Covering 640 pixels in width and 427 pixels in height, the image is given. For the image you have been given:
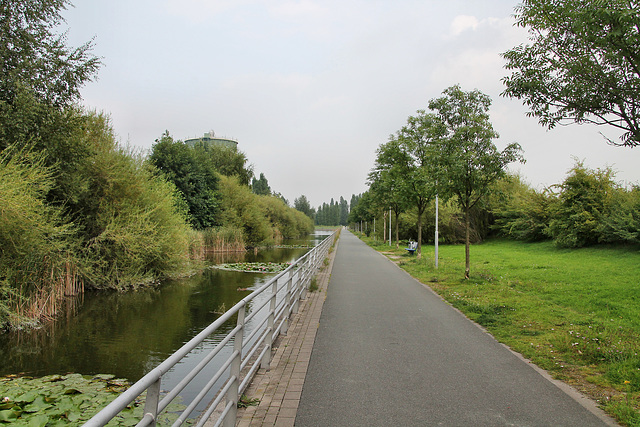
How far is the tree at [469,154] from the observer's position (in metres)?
13.4

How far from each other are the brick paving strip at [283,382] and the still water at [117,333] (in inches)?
86.7

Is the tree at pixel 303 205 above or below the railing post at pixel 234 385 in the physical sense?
above

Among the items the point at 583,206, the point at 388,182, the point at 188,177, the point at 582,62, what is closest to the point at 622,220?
the point at 583,206

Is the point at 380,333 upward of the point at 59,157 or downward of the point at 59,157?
downward

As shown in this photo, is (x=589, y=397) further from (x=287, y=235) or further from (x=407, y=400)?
(x=287, y=235)

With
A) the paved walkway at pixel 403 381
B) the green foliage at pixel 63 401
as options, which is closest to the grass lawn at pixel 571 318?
the paved walkway at pixel 403 381

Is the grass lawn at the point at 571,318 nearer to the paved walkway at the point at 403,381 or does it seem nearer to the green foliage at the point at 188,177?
the paved walkway at the point at 403,381

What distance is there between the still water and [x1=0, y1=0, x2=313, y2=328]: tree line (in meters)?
0.92

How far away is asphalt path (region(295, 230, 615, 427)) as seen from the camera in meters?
3.88

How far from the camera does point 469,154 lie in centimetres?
1316

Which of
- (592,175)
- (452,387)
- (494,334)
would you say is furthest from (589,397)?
(592,175)

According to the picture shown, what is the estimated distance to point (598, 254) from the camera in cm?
2375

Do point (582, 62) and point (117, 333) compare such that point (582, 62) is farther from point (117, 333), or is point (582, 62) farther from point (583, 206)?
point (583, 206)

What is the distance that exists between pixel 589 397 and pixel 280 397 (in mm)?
3184
